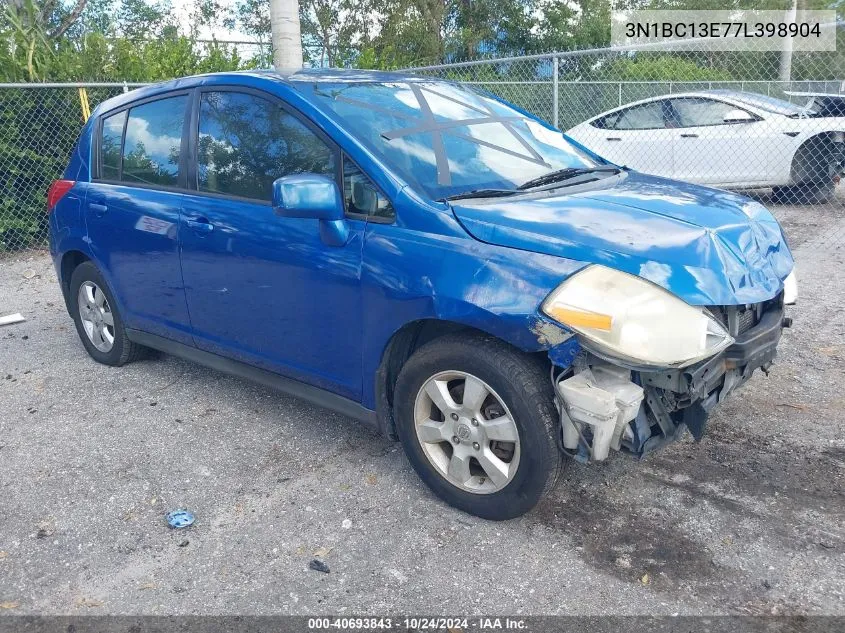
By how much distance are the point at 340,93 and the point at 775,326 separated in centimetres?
221

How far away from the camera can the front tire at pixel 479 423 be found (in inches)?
110

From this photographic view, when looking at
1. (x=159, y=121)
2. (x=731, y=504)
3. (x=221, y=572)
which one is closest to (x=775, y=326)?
(x=731, y=504)

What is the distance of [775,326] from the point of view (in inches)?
120

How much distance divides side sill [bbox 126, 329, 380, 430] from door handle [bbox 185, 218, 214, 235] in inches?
27.5

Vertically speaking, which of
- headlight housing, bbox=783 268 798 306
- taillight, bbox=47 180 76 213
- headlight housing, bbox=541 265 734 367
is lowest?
headlight housing, bbox=783 268 798 306

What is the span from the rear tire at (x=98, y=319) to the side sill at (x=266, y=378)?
217mm

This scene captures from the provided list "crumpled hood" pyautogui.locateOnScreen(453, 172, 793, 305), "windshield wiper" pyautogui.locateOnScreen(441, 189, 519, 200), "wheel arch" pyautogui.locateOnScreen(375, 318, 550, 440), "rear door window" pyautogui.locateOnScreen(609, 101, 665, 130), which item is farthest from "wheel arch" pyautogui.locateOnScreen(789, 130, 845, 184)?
"wheel arch" pyautogui.locateOnScreen(375, 318, 550, 440)

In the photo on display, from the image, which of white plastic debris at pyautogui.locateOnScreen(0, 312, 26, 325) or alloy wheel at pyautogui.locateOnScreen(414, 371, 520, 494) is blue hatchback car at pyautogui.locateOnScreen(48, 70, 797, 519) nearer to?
alloy wheel at pyautogui.locateOnScreen(414, 371, 520, 494)

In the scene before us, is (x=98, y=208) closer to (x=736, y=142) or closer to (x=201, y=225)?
(x=201, y=225)

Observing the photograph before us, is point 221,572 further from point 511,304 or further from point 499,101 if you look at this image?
point 499,101

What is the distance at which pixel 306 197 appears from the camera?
10.2 feet

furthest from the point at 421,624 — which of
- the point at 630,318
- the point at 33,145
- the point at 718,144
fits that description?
the point at 718,144

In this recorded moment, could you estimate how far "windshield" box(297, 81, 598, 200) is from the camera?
3.32 m

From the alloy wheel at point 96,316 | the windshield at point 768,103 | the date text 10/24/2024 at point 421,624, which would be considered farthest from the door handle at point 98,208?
the windshield at point 768,103
